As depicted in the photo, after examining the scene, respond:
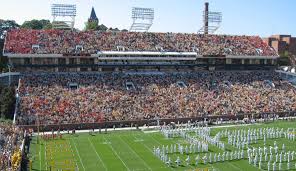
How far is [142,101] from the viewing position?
3625cm

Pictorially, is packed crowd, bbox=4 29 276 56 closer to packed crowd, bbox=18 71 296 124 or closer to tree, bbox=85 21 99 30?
packed crowd, bbox=18 71 296 124

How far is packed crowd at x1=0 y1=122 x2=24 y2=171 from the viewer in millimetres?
20312

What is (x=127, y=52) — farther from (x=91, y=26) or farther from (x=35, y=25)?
(x=35, y=25)

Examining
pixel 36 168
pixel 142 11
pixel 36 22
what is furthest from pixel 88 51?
pixel 36 22

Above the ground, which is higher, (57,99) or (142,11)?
(142,11)

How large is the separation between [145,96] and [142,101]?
1029 mm

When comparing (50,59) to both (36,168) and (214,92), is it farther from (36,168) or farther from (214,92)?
(36,168)

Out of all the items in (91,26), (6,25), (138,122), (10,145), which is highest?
(91,26)

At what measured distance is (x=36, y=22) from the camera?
7612cm

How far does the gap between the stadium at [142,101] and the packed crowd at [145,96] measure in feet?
0.32

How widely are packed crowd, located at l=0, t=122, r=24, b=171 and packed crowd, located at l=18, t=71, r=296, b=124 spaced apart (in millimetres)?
3098

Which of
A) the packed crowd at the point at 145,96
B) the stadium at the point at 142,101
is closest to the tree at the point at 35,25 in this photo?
the stadium at the point at 142,101

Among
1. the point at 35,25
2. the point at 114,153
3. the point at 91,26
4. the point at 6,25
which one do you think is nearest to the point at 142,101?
the point at 114,153

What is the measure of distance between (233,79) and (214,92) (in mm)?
4667
